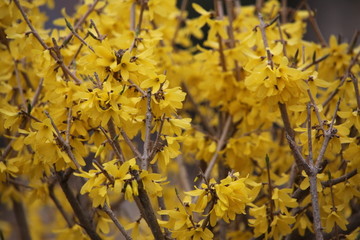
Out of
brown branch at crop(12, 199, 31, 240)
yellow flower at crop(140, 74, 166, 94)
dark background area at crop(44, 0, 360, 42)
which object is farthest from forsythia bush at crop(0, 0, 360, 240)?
dark background area at crop(44, 0, 360, 42)

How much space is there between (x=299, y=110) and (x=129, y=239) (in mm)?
647

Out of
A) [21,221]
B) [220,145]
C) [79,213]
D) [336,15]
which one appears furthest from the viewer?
[336,15]

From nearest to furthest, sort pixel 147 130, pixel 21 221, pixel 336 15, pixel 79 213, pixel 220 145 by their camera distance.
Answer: pixel 147 130, pixel 79 213, pixel 220 145, pixel 21 221, pixel 336 15

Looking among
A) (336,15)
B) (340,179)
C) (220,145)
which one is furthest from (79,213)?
(336,15)

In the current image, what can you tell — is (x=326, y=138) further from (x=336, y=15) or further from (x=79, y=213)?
(x=336, y=15)

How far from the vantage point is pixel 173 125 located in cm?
144

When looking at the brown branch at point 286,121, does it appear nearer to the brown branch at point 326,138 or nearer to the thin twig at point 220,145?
the brown branch at point 326,138

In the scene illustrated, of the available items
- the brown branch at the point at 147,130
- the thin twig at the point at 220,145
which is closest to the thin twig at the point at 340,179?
the thin twig at the point at 220,145

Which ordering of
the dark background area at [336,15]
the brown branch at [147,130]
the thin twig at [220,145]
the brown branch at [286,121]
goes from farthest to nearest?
the dark background area at [336,15] → the thin twig at [220,145] → the brown branch at [286,121] → the brown branch at [147,130]

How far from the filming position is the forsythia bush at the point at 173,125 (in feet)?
4.54

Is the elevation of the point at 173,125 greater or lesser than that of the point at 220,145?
greater

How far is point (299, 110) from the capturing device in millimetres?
1558

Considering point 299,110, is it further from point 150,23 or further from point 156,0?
point 150,23

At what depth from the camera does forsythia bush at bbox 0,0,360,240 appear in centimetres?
138
